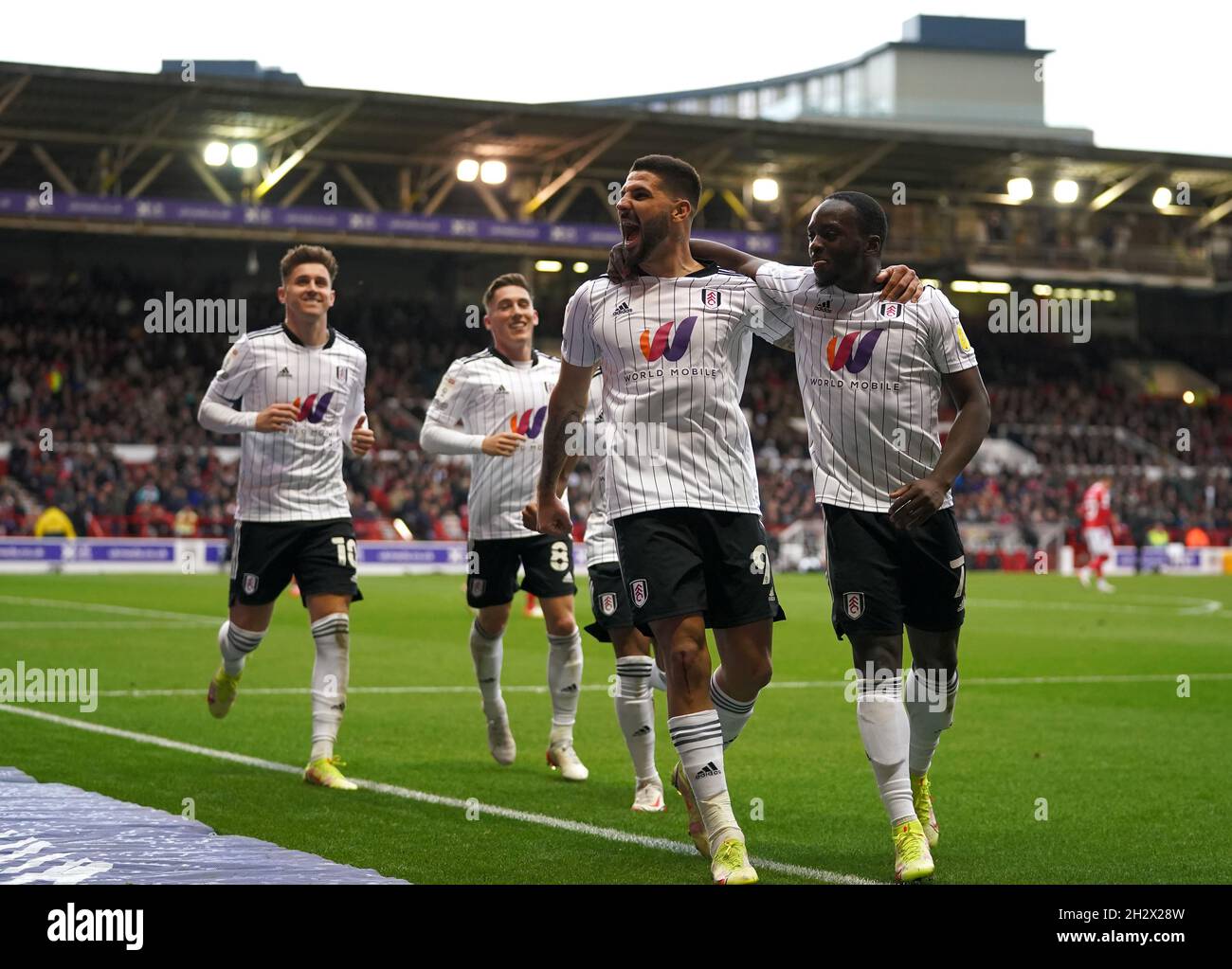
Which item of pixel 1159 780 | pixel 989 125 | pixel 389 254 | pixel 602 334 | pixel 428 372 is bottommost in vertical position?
pixel 1159 780

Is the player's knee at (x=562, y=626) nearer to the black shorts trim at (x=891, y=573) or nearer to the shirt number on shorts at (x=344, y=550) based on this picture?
the shirt number on shorts at (x=344, y=550)

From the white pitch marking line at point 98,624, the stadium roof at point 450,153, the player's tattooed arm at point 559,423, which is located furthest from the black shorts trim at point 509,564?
the stadium roof at point 450,153

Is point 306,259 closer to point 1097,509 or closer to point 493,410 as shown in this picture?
point 493,410

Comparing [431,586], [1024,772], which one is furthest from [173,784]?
[431,586]

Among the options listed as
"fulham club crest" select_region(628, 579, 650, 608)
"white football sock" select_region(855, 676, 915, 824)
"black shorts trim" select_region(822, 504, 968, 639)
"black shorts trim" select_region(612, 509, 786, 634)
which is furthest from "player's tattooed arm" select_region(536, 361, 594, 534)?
"white football sock" select_region(855, 676, 915, 824)

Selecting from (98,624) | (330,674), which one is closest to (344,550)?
(330,674)

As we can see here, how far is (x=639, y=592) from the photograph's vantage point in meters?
6.05

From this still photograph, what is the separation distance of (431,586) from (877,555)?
2405 cm

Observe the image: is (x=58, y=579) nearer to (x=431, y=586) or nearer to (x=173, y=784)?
(x=431, y=586)

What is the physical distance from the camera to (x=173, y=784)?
27.3 feet

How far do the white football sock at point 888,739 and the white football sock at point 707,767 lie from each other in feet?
1.82

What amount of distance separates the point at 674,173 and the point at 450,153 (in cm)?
3749

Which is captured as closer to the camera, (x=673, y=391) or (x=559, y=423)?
(x=673, y=391)

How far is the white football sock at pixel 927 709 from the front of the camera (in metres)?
6.68
